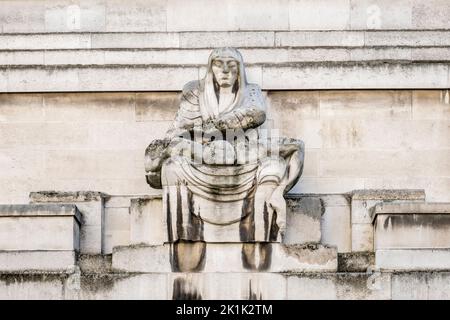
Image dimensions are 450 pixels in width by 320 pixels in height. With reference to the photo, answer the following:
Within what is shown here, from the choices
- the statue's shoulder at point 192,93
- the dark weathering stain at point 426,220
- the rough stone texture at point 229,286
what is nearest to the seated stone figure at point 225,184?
the rough stone texture at point 229,286

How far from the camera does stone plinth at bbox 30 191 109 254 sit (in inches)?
1288

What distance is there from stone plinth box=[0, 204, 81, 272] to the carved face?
117 inches

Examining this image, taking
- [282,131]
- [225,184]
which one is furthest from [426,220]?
[282,131]

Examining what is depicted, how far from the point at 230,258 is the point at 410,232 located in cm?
273

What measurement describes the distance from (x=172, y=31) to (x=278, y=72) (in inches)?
94.9

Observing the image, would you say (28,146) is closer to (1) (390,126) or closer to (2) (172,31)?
(2) (172,31)

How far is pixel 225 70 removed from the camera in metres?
32.5

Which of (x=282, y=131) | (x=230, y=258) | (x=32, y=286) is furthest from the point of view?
(x=282, y=131)

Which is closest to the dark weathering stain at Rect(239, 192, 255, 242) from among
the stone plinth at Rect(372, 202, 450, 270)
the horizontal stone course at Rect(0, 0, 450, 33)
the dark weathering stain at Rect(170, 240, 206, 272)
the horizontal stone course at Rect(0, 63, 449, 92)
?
the dark weathering stain at Rect(170, 240, 206, 272)

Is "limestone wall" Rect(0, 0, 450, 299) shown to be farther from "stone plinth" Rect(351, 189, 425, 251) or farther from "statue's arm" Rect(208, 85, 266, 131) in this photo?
"statue's arm" Rect(208, 85, 266, 131)

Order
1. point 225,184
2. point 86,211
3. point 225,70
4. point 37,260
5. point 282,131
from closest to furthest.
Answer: point 225,184, point 37,260, point 225,70, point 86,211, point 282,131

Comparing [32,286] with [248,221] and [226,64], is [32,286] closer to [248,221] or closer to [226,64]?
[248,221]

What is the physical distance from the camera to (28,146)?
33.8m
